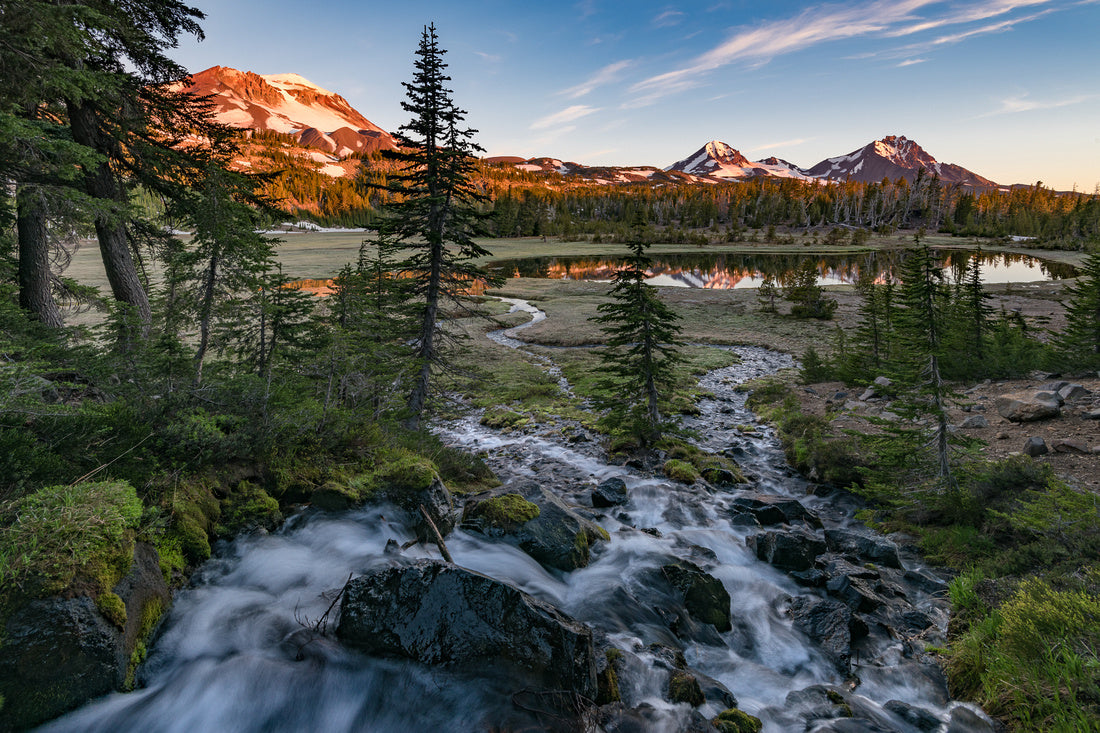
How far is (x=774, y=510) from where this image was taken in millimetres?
11727

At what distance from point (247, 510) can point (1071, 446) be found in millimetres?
18507

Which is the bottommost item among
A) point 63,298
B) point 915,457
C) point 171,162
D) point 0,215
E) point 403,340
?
point 915,457

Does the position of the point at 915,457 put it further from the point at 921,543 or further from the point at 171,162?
the point at 171,162

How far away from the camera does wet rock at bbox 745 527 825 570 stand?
951cm

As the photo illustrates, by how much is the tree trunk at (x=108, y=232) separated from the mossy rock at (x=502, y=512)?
10.8 m

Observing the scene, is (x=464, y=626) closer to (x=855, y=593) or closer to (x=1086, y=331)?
(x=855, y=593)

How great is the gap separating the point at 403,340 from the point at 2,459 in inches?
578

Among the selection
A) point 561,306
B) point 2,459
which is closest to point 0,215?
point 2,459

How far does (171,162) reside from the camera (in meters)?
14.2

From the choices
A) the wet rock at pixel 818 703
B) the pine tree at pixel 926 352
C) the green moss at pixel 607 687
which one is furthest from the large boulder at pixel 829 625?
the pine tree at pixel 926 352

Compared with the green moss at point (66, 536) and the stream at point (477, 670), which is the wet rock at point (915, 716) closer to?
the stream at point (477, 670)

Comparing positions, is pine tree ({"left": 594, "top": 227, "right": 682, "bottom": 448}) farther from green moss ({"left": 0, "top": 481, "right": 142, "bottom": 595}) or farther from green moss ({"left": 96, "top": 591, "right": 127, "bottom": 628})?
green moss ({"left": 96, "top": 591, "right": 127, "bottom": 628})

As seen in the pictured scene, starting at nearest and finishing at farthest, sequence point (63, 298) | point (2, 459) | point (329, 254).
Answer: point (2, 459) → point (63, 298) → point (329, 254)

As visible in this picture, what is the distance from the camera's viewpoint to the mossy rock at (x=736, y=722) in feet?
18.2
